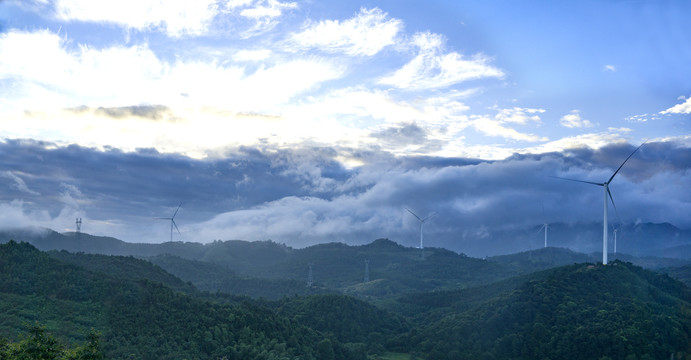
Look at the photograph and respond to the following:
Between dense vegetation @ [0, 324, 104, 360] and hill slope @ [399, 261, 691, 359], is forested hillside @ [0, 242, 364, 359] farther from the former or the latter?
dense vegetation @ [0, 324, 104, 360]

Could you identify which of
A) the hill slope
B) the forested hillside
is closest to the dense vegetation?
the forested hillside

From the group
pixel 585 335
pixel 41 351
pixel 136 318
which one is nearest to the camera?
pixel 41 351

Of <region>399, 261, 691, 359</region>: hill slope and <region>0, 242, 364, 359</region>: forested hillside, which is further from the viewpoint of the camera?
<region>399, 261, 691, 359</region>: hill slope

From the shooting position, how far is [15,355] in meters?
75.2

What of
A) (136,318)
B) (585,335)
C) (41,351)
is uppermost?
(41,351)

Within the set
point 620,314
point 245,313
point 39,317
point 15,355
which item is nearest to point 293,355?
point 245,313

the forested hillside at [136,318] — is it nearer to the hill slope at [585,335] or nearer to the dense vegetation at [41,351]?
the hill slope at [585,335]

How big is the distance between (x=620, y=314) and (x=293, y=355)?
10794 centimetres

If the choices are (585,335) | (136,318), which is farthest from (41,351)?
(585,335)

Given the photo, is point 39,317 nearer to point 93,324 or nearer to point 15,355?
point 93,324

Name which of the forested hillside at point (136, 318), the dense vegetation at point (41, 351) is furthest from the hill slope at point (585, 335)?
the dense vegetation at point (41, 351)

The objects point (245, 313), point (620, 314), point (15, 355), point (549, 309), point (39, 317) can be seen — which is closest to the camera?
point (15, 355)

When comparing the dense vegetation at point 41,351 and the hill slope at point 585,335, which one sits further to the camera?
the hill slope at point 585,335

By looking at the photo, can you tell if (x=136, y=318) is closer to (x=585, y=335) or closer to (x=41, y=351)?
(x=41, y=351)
